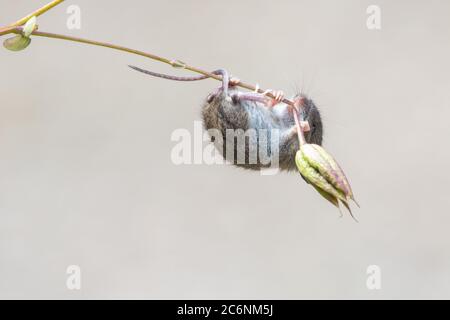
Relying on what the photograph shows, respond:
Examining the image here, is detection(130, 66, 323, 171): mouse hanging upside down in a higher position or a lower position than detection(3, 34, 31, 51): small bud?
lower

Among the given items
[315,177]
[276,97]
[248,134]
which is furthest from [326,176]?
[248,134]

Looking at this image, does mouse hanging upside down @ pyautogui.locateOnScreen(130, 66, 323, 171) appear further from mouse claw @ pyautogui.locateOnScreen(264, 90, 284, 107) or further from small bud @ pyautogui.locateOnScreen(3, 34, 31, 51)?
small bud @ pyautogui.locateOnScreen(3, 34, 31, 51)

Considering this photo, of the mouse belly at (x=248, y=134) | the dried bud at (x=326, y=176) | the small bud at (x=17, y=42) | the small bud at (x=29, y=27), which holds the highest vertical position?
the small bud at (x=29, y=27)

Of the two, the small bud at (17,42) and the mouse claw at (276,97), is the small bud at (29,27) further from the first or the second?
the mouse claw at (276,97)

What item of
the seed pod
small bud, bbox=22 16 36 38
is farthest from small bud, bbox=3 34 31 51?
the seed pod

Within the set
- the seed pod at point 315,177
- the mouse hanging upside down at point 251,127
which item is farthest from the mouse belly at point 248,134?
the seed pod at point 315,177

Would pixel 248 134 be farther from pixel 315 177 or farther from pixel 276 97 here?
pixel 315 177
